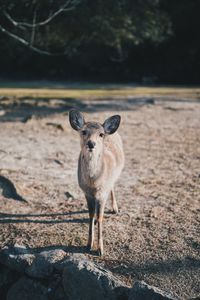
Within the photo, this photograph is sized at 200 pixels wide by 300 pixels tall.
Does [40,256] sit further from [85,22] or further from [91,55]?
[91,55]

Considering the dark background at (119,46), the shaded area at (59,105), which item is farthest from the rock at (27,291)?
the dark background at (119,46)

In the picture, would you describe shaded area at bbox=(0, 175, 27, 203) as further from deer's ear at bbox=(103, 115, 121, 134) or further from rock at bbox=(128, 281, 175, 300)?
rock at bbox=(128, 281, 175, 300)

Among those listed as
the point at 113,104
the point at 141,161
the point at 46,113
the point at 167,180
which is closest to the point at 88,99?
the point at 113,104

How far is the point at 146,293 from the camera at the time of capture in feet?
12.3

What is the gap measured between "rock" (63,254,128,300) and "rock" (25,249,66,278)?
7.3 inches

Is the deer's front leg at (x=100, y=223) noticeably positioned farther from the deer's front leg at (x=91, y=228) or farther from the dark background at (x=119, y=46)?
the dark background at (x=119, y=46)

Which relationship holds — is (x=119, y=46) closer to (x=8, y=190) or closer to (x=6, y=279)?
(x=8, y=190)

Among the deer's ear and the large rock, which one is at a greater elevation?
the deer's ear

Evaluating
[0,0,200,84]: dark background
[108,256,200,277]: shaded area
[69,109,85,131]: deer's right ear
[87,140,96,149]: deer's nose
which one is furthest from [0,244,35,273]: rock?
[0,0,200,84]: dark background

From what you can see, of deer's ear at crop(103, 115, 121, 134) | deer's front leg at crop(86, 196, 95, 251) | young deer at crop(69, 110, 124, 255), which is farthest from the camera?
deer's ear at crop(103, 115, 121, 134)

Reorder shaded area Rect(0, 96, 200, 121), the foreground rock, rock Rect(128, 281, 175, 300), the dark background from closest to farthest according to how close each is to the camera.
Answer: rock Rect(128, 281, 175, 300) < the foreground rock < shaded area Rect(0, 96, 200, 121) < the dark background

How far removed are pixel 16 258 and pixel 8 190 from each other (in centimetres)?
225

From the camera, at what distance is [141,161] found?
330 inches

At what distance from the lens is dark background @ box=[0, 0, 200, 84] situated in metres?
19.1
